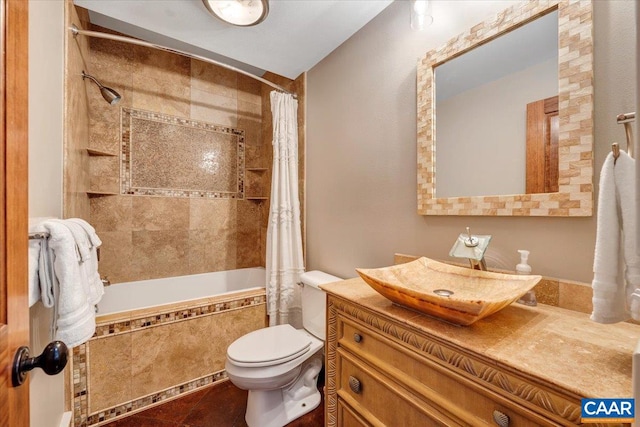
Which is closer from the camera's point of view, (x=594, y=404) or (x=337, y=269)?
(x=594, y=404)

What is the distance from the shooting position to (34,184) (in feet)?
3.02

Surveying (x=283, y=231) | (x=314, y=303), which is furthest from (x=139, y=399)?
(x=283, y=231)

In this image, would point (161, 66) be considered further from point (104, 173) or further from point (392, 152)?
point (392, 152)

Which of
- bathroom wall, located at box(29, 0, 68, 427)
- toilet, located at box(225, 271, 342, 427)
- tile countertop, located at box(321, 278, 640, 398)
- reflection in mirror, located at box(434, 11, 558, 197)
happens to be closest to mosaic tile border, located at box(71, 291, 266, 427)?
bathroom wall, located at box(29, 0, 68, 427)

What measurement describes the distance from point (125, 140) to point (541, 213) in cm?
278

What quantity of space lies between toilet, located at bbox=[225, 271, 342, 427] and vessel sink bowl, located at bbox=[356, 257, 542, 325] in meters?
0.77

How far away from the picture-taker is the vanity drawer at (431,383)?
621 millimetres

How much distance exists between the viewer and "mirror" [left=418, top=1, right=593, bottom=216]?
88 cm

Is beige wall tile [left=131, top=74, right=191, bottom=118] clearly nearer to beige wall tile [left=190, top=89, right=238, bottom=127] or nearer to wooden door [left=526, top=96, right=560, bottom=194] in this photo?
beige wall tile [left=190, top=89, right=238, bottom=127]

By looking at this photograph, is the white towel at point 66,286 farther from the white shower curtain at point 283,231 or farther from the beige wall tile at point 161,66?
the beige wall tile at point 161,66

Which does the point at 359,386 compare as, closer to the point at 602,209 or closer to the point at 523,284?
the point at 523,284

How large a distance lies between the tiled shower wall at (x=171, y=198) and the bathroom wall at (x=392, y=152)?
90 cm

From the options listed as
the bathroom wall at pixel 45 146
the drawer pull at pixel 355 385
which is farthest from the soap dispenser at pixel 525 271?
the bathroom wall at pixel 45 146

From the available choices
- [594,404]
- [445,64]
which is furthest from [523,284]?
[445,64]
